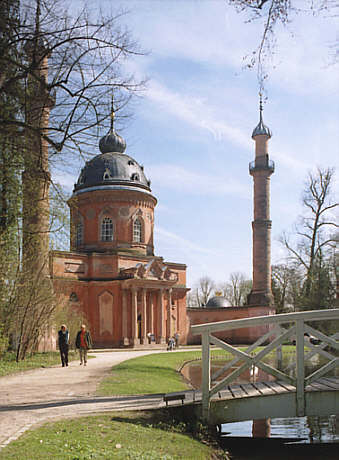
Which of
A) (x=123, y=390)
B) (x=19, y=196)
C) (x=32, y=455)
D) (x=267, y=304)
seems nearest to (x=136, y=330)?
(x=267, y=304)

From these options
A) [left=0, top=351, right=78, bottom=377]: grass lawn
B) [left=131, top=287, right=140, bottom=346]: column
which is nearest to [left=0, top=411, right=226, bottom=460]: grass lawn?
[left=0, top=351, right=78, bottom=377]: grass lawn

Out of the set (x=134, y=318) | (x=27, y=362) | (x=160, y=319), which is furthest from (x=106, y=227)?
(x=27, y=362)

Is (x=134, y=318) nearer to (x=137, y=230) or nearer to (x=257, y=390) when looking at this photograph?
(x=137, y=230)

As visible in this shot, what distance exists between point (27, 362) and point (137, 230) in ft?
84.2

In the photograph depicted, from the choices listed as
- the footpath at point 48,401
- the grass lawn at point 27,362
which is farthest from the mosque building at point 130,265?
the footpath at point 48,401

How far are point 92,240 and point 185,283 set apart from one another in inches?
385

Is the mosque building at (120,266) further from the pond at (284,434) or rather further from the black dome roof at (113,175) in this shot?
the pond at (284,434)

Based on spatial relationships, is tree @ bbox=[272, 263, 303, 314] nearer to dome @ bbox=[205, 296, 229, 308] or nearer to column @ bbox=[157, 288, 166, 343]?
dome @ bbox=[205, 296, 229, 308]

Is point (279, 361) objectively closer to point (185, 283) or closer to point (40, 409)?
point (40, 409)

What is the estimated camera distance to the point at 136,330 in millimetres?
38969

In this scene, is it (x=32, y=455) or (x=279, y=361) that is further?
(x=279, y=361)

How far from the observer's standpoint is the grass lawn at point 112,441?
→ 5738mm

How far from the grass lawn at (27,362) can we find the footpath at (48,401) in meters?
2.31

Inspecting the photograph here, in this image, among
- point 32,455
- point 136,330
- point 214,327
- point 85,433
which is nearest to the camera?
point 32,455
